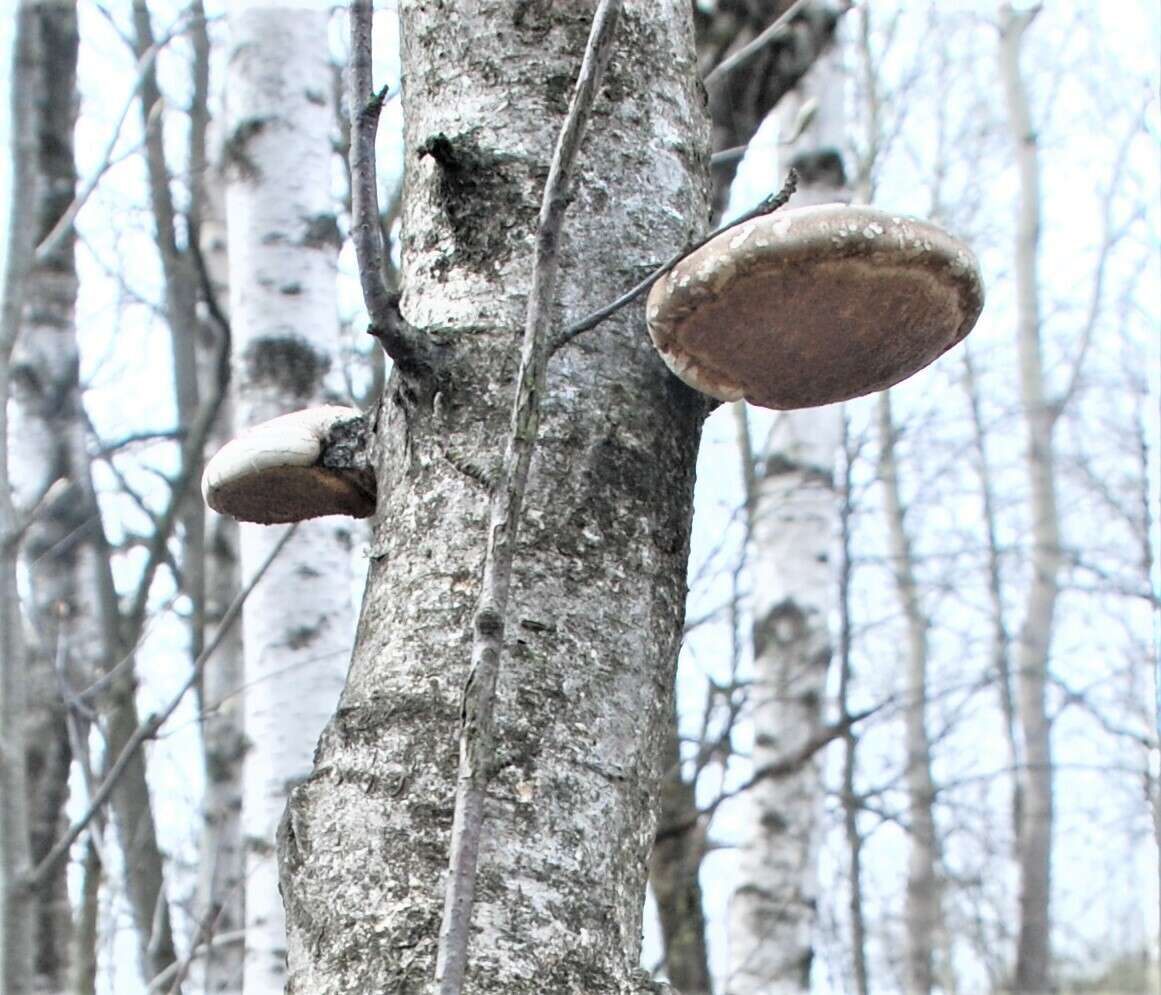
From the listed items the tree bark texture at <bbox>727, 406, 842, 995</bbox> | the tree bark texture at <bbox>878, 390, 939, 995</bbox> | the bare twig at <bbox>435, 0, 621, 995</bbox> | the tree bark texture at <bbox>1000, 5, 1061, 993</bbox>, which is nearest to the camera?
the bare twig at <bbox>435, 0, 621, 995</bbox>

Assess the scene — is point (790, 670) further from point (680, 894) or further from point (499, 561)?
point (499, 561)

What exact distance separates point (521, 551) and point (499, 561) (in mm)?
229

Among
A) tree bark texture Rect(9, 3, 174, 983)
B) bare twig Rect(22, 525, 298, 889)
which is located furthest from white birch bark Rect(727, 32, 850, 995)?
bare twig Rect(22, 525, 298, 889)

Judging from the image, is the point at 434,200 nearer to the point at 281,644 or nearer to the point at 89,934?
the point at 281,644

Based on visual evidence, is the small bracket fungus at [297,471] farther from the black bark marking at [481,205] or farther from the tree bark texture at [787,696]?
the tree bark texture at [787,696]

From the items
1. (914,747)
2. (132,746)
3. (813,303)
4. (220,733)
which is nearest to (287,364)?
(132,746)

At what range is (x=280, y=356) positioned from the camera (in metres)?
4.29

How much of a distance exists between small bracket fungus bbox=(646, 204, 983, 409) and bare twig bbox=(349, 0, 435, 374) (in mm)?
254

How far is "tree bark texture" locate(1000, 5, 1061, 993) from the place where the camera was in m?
13.6

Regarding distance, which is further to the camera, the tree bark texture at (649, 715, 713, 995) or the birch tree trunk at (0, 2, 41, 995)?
the tree bark texture at (649, 715, 713, 995)

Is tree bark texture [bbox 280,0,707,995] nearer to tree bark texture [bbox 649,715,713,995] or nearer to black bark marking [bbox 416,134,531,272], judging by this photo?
black bark marking [bbox 416,134,531,272]

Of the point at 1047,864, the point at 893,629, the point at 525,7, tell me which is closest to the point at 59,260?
the point at 525,7

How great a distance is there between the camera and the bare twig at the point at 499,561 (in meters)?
0.89

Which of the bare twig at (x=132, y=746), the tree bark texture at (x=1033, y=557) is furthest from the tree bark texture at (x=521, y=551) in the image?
the tree bark texture at (x=1033, y=557)
